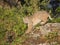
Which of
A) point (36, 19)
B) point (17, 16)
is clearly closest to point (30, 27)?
point (36, 19)

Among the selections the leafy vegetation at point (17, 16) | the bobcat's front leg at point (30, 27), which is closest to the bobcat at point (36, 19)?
the bobcat's front leg at point (30, 27)

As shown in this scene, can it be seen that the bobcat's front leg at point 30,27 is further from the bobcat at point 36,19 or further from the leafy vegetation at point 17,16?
the leafy vegetation at point 17,16

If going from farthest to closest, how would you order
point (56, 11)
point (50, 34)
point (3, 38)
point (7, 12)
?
point (56, 11) → point (7, 12) → point (3, 38) → point (50, 34)

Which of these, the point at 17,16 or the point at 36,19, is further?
the point at 17,16

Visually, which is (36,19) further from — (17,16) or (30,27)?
(17,16)

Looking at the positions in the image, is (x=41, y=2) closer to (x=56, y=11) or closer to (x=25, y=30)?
(x=56, y=11)

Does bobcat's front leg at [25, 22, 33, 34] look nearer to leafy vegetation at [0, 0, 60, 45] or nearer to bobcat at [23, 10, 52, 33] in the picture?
bobcat at [23, 10, 52, 33]

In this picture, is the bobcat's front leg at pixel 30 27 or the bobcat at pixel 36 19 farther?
the bobcat at pixel 36 19

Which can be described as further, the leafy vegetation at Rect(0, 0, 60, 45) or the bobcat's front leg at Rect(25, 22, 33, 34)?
the leafy vegetation at Rect(0, 0, 60, 45)

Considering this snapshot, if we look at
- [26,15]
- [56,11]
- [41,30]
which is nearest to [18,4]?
[26,15]

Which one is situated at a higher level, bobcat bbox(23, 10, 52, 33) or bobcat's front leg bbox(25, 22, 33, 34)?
bobcat bbox(23, 10, 52, 33)

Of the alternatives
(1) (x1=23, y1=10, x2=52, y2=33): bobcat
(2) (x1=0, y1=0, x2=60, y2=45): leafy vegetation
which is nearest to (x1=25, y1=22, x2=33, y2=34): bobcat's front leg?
(1) (x1=23, y1=10, x2=52, y2=33): bobcat
